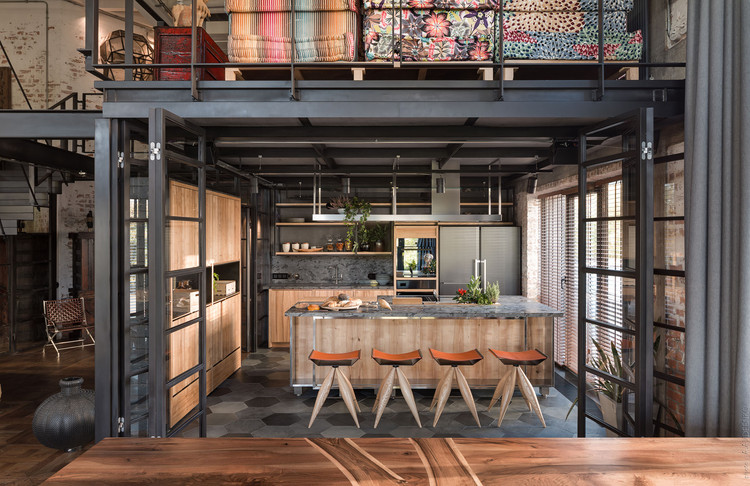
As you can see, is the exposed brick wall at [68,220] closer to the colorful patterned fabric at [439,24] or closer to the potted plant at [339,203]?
the potted plant at [339,203]

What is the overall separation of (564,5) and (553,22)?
5.9 inches

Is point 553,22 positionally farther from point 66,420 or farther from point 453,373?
point 66,420

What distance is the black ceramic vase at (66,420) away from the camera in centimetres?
377

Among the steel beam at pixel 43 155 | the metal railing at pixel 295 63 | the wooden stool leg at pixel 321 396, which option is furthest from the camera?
the steel beam at pixel 43 155

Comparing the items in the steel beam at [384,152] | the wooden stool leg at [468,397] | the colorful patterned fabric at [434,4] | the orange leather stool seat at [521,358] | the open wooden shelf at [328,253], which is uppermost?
the colorful patterned fabric at [434,4]

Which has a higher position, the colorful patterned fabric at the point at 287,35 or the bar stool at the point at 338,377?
the colorful patterned fabric at the point at 287,35

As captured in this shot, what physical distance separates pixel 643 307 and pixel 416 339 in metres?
2.85

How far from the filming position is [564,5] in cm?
349

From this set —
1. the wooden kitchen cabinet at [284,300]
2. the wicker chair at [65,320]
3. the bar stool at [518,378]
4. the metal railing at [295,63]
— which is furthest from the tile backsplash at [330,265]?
the metal railing at [295,63]

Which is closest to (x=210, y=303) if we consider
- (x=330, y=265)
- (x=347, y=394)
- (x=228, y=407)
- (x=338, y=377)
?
(x=228, y=407)

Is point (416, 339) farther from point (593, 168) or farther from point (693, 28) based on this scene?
point (693, 28)

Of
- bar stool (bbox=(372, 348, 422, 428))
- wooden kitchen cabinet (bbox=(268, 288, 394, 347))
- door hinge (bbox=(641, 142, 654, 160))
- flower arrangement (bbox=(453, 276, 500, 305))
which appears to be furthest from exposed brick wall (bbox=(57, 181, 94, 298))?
door hinge (bbox=(641, 142, 654, 160))

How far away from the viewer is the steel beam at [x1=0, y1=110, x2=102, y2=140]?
352 centimetres

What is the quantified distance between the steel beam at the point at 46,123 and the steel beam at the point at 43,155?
1.04 meters
